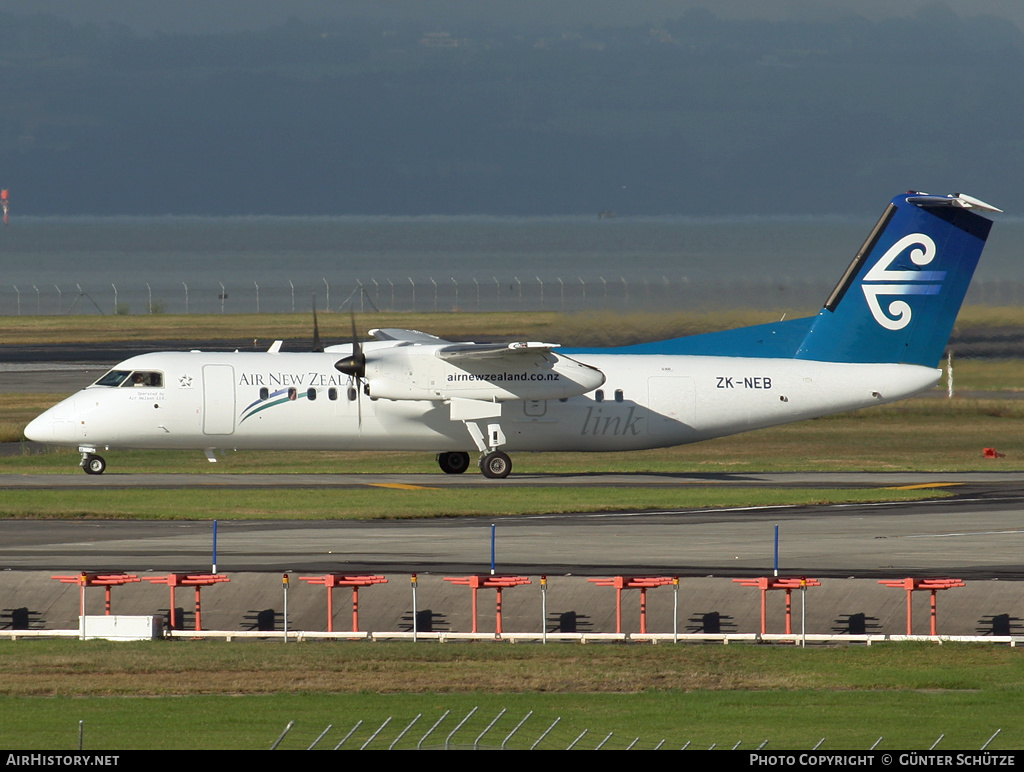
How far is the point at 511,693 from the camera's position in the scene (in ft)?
59.5

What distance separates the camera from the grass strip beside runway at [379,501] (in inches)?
1325

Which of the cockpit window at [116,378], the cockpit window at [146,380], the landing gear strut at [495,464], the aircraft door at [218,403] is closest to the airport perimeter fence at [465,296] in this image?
the landing gear strut at [495,464]

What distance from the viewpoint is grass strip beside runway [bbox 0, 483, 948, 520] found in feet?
110

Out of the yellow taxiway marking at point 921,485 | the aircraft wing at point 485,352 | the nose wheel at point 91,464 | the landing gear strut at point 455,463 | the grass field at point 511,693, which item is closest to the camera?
the grass field at point 511,693

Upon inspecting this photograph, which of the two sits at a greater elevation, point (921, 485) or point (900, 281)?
point (900, 281)

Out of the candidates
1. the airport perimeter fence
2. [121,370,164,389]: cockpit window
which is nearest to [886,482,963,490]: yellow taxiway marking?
the airport perimeter fence

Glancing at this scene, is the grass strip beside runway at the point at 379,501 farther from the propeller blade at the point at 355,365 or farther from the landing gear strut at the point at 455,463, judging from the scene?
the landing gear strut at the point at 455,463

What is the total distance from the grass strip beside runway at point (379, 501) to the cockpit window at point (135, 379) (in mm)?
3571

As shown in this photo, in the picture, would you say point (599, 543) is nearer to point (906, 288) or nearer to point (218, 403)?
point (218, 403)

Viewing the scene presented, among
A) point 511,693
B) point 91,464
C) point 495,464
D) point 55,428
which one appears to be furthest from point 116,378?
point 511,693

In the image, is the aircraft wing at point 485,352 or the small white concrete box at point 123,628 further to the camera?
the aircraft wing at point 485,352

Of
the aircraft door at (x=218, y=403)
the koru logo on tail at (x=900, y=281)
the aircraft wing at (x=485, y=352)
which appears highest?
the koru logo on tail at (x=900, y=281)

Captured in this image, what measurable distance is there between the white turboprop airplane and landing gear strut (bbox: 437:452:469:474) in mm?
1698

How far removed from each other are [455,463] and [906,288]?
1396 cm
